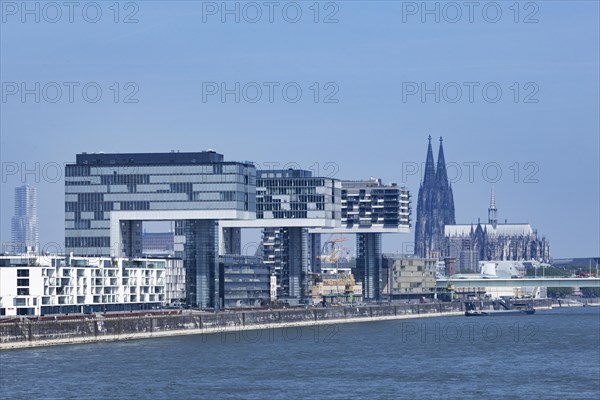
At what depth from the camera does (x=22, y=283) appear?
159m

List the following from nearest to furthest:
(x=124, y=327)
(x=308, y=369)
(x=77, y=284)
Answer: (x=308, y=369)
(x=124, y=327)
(x=77, y=284)

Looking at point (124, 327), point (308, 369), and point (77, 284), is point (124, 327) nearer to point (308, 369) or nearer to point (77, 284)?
point (77, 284)

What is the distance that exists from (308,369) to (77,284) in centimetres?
6345

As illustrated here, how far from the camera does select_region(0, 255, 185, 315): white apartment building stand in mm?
158625

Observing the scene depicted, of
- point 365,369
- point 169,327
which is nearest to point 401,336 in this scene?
point 169,327

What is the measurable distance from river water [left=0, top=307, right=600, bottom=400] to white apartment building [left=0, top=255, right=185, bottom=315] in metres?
15.0

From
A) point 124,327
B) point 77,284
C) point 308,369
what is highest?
point 77,284

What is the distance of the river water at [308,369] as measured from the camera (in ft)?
316

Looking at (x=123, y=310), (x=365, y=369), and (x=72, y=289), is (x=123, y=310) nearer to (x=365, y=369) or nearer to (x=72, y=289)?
(x=72, y=289)

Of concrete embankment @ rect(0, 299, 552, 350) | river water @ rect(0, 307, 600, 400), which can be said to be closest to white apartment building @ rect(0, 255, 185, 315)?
concrete embankment @ rect(0, 299, 552, 350)

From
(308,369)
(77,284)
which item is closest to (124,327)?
(77,284)

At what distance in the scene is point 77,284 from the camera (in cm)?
17175

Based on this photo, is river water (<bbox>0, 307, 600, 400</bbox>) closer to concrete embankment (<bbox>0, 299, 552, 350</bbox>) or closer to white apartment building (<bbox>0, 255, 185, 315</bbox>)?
concrete embankment (<bbox>0, 299, 552, 350</bbox>)

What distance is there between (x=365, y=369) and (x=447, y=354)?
66.3 ft
